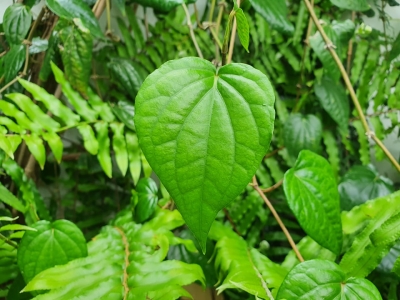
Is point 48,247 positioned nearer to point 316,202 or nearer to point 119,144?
point 119,144

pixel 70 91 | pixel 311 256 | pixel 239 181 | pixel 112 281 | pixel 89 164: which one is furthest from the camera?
Result: pixel 89 164

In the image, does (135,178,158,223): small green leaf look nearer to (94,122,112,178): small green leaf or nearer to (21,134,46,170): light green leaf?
(94,122,112,178): small green leaf

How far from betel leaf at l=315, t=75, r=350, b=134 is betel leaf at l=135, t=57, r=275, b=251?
0.78 m

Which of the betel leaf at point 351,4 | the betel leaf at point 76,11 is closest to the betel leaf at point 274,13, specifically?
the betel leaf at point 351,4

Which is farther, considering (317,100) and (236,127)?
(317,100)

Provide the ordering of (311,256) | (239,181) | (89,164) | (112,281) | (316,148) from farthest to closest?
1. (89,164)
2. (316,148)
3. (311,256)
4. (112,281)
5. (239,181)

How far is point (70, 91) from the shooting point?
3.10ft

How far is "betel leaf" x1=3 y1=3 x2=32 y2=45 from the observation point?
0.96 m

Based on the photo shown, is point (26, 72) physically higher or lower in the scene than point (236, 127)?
lower

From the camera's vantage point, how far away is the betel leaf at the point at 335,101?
117 cm

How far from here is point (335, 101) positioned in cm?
118

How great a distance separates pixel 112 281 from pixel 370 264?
0.41 metres

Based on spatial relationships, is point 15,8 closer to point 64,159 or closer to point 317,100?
point 64,159

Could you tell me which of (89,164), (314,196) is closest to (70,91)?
(89,164)
